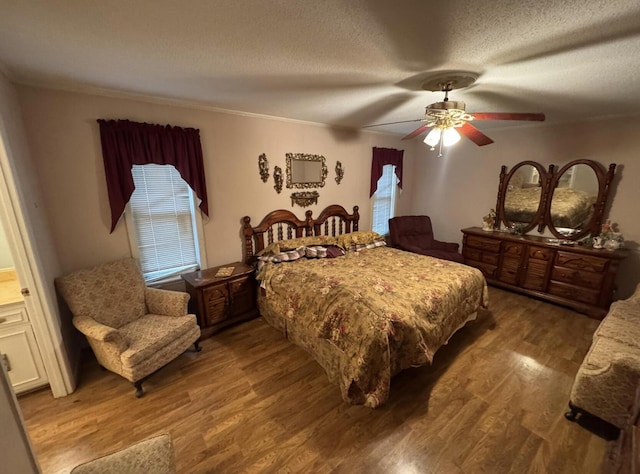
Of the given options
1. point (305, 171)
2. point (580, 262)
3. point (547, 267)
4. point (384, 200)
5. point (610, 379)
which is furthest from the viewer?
point (384, 200)

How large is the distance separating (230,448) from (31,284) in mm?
1807

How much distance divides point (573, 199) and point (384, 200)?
2722mm

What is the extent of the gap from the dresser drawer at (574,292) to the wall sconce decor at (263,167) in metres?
4.11

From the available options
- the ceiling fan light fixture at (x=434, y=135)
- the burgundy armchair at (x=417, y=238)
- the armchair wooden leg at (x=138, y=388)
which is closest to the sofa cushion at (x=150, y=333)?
the armchair wooden leg at (x=138, y=388)

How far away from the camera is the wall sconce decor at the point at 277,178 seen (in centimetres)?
353

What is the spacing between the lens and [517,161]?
160 inches

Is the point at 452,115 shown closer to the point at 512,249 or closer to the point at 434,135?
the point at 434,135

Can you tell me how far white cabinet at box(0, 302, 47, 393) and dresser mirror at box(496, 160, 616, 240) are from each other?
18.9ft

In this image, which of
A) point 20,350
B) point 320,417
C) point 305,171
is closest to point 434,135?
point 305,171

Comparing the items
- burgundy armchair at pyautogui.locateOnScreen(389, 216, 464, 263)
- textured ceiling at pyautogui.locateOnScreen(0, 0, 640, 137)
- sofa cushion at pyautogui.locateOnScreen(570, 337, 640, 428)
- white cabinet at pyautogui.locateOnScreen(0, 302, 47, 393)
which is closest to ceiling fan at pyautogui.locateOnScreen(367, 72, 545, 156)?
textured ceiling at pyautogui.locateOnScreen(0, 0, 640, 137)

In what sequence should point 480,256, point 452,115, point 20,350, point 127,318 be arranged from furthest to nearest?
point 480,256
point 127,318
point 452,115
point 20,350

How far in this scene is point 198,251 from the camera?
10.3 ft

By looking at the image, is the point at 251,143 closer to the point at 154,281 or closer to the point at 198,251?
the point at 198,251

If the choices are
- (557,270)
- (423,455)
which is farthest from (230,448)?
(557,270)
